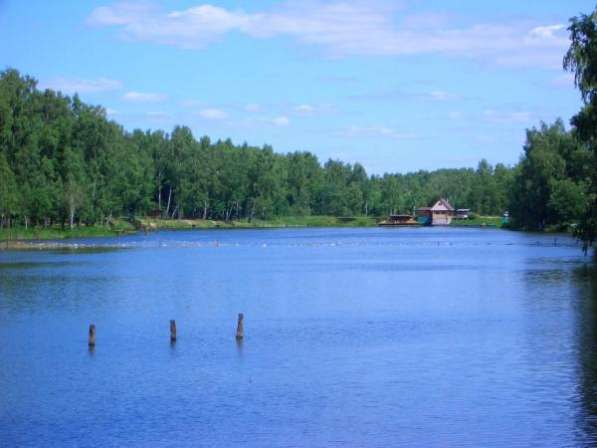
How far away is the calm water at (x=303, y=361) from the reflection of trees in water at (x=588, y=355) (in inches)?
4.3

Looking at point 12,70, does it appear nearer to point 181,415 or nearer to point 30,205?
point 30,205

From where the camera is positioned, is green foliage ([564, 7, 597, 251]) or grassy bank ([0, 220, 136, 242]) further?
grassy bank ([0, 220, 136, 242])

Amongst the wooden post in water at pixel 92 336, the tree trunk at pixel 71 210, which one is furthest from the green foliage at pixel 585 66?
the tree trunk at pixel 71 210

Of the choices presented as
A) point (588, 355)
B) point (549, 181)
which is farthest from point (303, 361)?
point (549, 181)

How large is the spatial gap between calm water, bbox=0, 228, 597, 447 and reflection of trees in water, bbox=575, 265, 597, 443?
11cm

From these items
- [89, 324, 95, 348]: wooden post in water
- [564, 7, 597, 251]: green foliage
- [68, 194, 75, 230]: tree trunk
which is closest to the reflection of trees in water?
[564, 7, 597, 251]: green foliage

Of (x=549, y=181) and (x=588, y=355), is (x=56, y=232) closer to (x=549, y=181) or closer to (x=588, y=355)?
(x=549, y=181)

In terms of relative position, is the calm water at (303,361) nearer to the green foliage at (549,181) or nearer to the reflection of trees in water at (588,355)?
the reflection of trees in water at (588,355)

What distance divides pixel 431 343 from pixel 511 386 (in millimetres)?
9167

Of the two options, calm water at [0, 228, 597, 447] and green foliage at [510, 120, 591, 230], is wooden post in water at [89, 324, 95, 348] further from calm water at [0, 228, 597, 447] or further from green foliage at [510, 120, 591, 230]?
green foliage at [510, 120, 591, 230]

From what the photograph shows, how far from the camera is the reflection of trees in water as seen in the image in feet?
84.2

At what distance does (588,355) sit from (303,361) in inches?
442

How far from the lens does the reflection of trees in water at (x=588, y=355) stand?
1010 inches


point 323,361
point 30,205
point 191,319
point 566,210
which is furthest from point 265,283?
point 566,210
